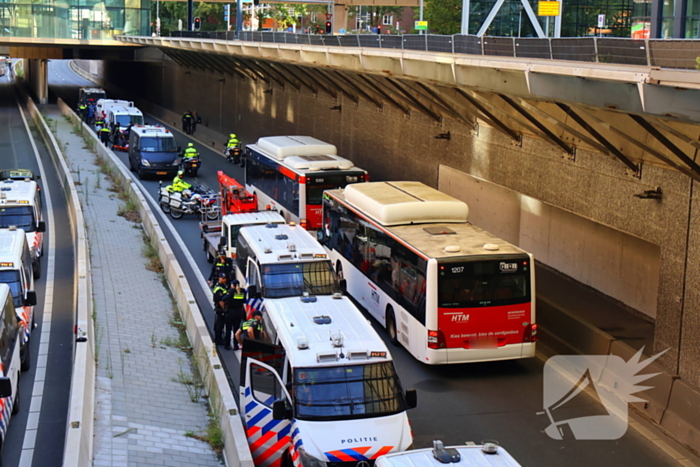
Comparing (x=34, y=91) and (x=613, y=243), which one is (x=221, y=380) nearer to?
(x=613, y=243)

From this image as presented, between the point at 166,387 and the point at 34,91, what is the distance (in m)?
73.6

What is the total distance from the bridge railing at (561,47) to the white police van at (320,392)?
226 inches

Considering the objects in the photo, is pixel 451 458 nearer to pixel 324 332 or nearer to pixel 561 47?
pixel 324 332

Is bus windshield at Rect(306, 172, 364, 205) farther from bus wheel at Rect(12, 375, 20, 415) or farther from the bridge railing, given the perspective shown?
bus wheel at Rect(12, 375, 20, 415)

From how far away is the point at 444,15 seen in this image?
5181 centimetres

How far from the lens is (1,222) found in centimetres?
2425

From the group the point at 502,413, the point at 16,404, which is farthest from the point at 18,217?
the point at 502,413

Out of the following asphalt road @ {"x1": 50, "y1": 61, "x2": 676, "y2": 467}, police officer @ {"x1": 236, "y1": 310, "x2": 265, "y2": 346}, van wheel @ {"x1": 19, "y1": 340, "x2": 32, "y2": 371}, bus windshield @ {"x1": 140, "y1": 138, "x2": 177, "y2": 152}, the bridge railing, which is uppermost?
the bridge railing

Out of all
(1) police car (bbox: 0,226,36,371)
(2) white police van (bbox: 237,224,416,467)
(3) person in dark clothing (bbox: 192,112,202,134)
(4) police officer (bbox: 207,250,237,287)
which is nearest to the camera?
(2) white police van (bbox: 237,224,416,467)

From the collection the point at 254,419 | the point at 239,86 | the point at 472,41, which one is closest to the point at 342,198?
the point at 472,41

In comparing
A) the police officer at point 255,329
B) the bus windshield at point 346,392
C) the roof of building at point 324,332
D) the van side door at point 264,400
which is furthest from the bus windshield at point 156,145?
the bus windshield at point 346,392

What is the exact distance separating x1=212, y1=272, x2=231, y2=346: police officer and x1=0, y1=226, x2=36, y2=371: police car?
A: 3.55m

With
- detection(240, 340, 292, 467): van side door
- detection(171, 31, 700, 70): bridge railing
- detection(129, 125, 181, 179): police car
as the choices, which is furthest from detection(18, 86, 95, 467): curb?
detection(129, 125, 181, 179): police car

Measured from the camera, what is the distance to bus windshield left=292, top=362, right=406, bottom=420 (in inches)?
448
